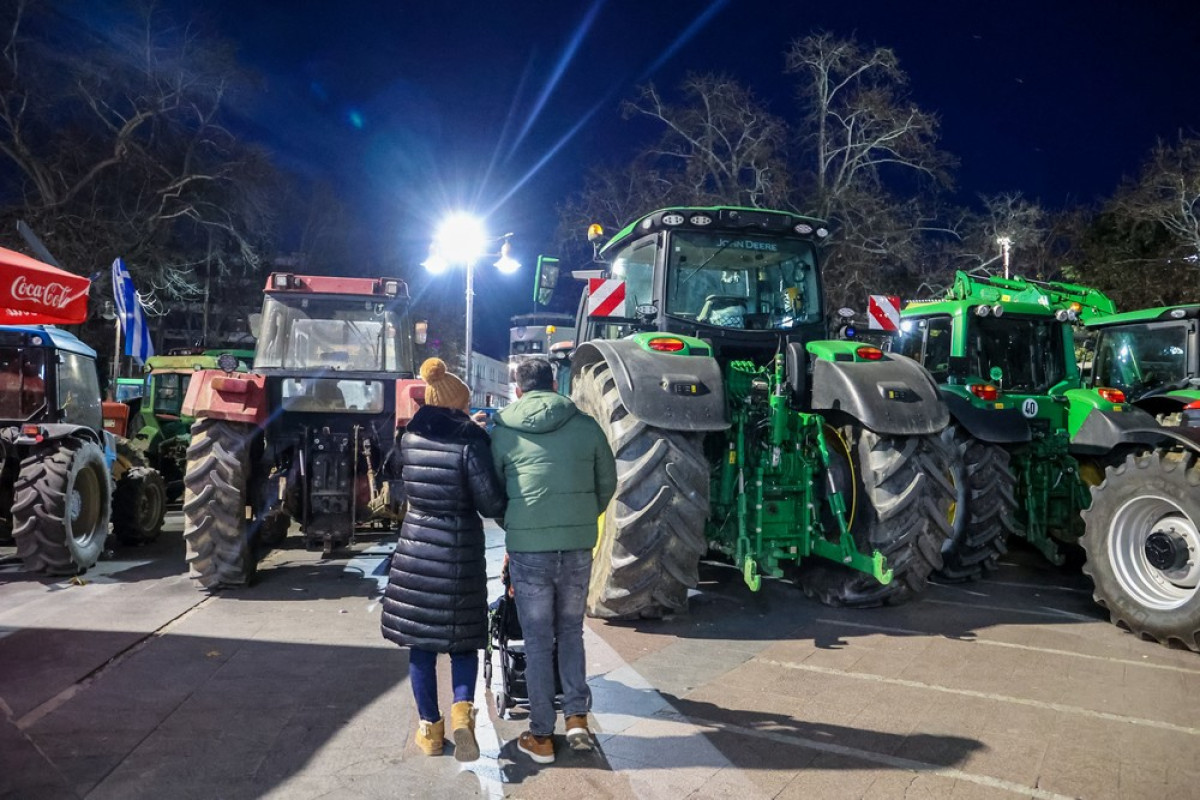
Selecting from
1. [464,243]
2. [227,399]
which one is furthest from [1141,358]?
[464,243]

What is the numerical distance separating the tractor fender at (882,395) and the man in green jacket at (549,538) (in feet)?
8.25

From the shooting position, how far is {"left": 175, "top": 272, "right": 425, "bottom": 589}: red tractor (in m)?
6.49

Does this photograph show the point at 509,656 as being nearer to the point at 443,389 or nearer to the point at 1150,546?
the point at 443,389

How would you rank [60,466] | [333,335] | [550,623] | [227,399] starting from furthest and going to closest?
[333,335] < [60,466] < [227,399] < [550,623]

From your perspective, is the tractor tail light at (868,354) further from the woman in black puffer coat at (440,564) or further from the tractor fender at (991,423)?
the woman in black puffer coat at (440,564)

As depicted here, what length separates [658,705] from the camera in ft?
14.0

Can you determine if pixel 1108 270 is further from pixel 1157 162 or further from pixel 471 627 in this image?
pixel 471 627

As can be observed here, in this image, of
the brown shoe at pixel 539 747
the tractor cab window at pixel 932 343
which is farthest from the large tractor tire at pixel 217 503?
→ the tractor cab window at pixel 932 343

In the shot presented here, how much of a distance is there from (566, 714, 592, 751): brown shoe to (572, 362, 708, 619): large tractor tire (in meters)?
1.59

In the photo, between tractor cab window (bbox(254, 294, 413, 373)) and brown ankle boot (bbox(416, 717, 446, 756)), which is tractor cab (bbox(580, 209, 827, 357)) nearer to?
tractor cab window (bbox(254, 294, 413, 373))

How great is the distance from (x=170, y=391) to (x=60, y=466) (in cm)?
665

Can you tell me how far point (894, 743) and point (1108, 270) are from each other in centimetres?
2334

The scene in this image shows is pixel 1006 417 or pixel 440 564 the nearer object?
pixel 440 564

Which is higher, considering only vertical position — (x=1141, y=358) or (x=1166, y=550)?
(x=1141, y=358)
